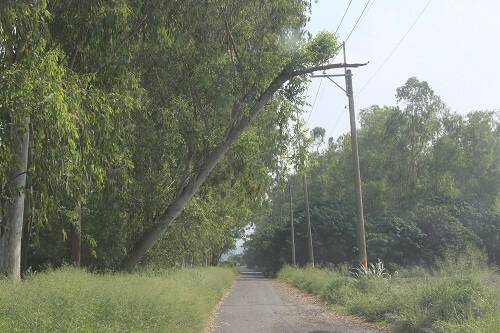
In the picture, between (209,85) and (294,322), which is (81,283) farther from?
(209,85)

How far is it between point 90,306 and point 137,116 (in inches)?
352

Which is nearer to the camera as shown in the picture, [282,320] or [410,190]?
[282,320]

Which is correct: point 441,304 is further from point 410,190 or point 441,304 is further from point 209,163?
point 410,190

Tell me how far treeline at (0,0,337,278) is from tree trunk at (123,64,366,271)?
47 millimetres

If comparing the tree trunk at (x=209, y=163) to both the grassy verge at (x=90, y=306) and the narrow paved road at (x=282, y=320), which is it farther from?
the grassy verge at (x=90, y=306)

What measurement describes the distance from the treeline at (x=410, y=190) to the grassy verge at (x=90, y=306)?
146 feet

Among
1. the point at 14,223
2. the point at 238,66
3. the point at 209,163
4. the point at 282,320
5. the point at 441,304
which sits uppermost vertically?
the point at 238,66

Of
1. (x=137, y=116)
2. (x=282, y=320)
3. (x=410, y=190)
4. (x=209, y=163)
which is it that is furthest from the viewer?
(x=410, y=190)

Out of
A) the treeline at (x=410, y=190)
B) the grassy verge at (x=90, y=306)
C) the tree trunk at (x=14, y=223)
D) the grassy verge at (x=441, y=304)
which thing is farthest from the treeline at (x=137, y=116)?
the treeline at (x=410, y=190)

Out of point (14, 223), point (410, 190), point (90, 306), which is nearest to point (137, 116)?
point (14, 223)

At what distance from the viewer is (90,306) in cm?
960

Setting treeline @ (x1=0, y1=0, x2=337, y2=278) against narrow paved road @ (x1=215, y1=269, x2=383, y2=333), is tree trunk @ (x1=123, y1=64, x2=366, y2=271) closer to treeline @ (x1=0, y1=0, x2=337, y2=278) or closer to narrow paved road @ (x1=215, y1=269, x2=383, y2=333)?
treeline @ (x1=0, y1=0, x2=337, y2=278)

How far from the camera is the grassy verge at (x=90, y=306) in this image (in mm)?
8383

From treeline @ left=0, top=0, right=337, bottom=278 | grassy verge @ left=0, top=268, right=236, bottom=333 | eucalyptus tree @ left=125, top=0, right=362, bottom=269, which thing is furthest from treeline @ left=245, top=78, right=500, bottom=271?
grassy verge @ left=0, top=268, right=236, bottom=333
